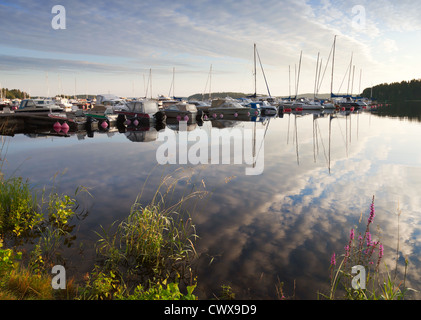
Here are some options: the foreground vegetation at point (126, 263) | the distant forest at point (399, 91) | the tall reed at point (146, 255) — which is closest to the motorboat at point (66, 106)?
the foreground vegetation at point (126, 263)

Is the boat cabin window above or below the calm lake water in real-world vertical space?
above

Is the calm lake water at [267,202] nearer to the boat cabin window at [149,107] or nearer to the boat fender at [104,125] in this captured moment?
the boat fender at [104,125]

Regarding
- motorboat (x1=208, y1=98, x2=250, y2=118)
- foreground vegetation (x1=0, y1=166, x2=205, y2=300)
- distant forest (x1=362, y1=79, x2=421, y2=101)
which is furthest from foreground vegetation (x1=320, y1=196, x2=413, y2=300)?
distant forest (x1=362, y1=79, x2=421, y2=101)

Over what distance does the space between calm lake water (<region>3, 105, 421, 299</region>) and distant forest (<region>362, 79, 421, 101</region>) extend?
183693 millimetres

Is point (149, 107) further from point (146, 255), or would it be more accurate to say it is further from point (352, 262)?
point (352, 262)

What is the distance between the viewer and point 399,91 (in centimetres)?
17250

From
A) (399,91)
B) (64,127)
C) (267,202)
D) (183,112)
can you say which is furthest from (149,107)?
(399,91)

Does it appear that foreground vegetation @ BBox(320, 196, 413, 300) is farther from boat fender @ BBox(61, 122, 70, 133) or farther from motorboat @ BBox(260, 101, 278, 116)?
motorboat @ BBox(260, 101, 278, 116)

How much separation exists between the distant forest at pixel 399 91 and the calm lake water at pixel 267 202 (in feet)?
603

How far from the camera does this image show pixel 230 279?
16.4ft

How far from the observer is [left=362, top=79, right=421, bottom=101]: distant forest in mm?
169125

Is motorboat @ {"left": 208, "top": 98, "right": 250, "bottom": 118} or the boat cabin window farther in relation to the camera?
motorboat @ {"left": 208, "top": 98, "right": 250, "bottom": 118}
